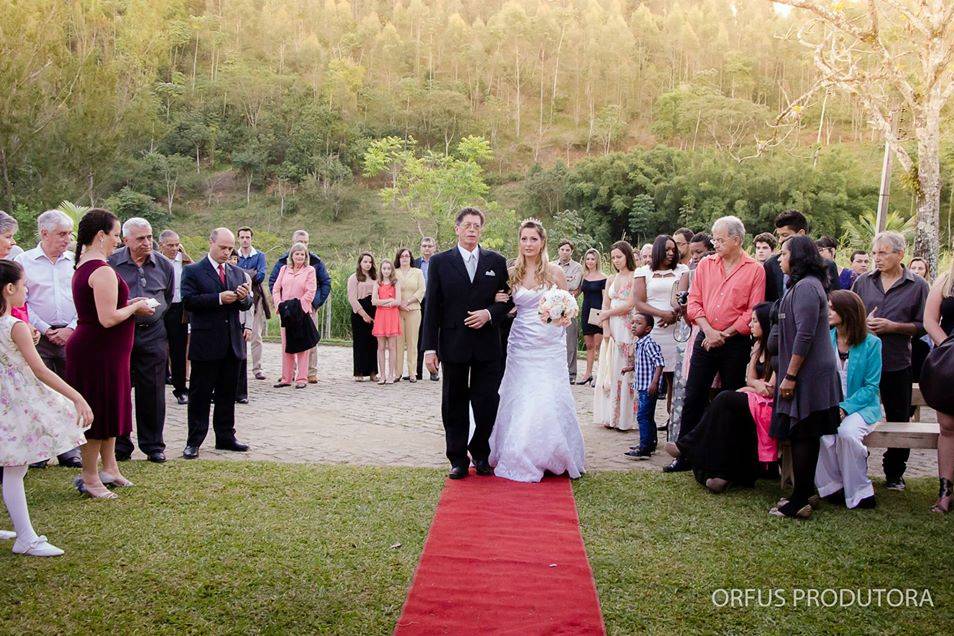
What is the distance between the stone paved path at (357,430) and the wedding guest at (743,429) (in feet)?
3.04

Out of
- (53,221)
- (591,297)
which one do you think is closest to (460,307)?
(53,221)

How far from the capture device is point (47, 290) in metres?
6.76

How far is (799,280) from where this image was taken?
5707 mm

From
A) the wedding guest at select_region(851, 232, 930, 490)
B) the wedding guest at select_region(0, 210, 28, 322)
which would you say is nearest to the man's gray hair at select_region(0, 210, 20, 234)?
the wedding guest at select_region(0, 210, 28, 322)

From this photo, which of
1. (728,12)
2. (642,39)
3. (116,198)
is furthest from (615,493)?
(728,12)

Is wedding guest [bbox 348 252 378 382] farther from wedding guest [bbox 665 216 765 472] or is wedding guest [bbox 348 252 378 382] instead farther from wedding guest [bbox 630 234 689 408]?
wedding guest [bbox 665 216 765 472]

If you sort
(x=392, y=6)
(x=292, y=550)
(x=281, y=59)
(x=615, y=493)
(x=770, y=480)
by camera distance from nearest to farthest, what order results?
1. (x=292, y=550)
2. (x=615, y=493)
3. (x=770, y=480)
4. (x=281, y=59)
5. (x=392, y=6)

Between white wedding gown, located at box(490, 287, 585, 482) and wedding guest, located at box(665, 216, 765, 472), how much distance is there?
1.03 meters

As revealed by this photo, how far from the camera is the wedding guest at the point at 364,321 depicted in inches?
500

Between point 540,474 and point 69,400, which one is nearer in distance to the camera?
point 69,400

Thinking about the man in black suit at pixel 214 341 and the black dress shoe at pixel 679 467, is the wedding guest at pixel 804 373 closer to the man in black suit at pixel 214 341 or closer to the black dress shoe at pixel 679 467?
the black dress shoe at pixel 679 467

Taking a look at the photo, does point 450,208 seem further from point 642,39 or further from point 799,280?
point 642,39

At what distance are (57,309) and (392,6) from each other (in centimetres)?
11909

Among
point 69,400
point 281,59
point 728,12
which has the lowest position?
point 69,400
